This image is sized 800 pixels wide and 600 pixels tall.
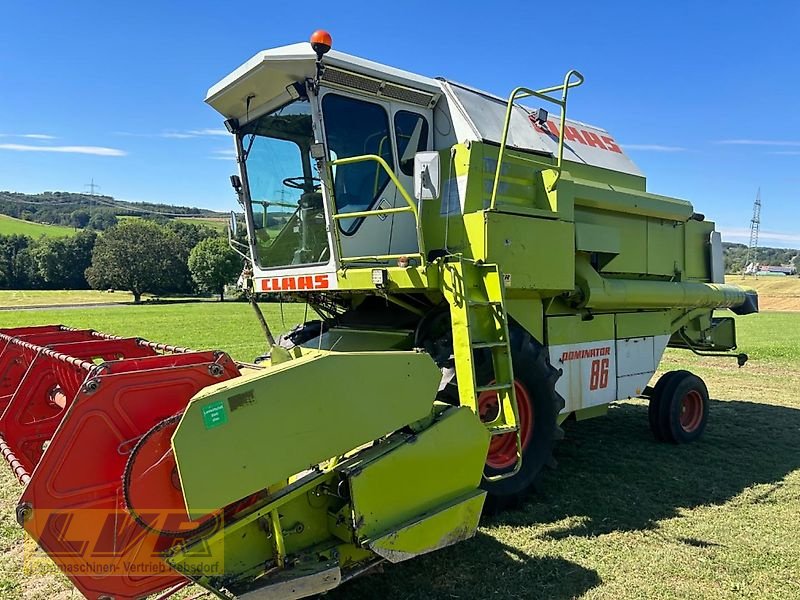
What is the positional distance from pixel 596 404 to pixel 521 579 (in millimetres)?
2781

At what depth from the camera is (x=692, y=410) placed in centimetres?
702

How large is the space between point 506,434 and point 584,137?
12.1ft

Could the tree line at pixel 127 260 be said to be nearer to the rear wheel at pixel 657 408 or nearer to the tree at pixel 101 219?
the tree at pixel 101 219

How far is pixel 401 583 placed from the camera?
3469 millimetres

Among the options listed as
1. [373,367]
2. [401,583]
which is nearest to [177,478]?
[373,367]

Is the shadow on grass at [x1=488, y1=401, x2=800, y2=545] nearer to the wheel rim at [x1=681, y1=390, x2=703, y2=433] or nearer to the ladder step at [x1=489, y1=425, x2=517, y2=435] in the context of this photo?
the wheel rim at [x1=681, y1=390, x2=703, y2=433]

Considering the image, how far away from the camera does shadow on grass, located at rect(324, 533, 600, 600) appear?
335 cm

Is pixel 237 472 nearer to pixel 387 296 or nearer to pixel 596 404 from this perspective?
pixel 387 296

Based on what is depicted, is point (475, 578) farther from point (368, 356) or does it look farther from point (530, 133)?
point (530, 133)

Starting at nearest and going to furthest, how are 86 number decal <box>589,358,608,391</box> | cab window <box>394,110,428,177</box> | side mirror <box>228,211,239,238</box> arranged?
1. cab window <box>394,110,428,177</box>
2. side mirror <box>228,211,239,238</box>
3. 86 number decal <box>589,358,608,391</box>

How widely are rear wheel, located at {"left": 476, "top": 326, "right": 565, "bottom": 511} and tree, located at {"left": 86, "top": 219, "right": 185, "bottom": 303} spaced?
2283 inches

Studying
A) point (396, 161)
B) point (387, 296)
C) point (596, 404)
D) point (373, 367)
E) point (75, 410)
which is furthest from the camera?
point (596, 404)

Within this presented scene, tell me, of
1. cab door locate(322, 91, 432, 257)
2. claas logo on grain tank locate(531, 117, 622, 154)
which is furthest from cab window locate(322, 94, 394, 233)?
claas logo on grain tank locate(531, 117, 622, 154)

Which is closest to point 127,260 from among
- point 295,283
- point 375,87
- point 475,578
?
point 295,283
